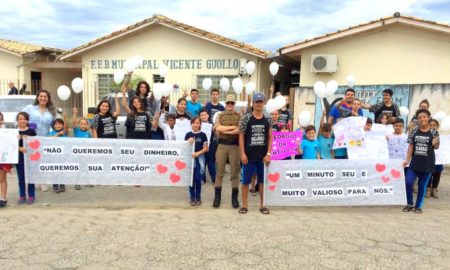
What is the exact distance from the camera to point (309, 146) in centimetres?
618

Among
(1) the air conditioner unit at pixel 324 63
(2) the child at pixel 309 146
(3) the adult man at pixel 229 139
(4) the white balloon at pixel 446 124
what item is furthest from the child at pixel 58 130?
(1) the air conditioner unit at pixel 324 63

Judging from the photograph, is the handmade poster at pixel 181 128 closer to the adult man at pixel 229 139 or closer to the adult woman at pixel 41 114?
the adult man at pixel 229 139

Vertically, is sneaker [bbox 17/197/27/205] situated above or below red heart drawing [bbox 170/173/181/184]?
below

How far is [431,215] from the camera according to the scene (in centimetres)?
557

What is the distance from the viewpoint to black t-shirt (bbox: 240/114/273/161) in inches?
209

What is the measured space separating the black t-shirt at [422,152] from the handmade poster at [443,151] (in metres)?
0.95

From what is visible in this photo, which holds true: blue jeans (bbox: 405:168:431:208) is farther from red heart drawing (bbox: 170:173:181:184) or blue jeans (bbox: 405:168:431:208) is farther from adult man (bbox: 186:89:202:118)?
adult man (bbox: 186:89:202:118)

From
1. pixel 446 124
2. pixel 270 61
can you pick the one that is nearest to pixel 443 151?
pixel 446 124

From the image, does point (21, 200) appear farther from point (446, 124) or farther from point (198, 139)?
point (446, 124)

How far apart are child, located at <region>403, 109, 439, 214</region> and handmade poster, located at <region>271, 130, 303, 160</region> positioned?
174 cm

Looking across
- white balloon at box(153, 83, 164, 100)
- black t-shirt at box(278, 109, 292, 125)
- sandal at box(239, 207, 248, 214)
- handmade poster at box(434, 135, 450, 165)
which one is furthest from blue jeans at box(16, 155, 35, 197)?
handmade poster at box(434, 135, 450, 165)

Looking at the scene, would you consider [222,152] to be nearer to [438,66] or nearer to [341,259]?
[341,259]

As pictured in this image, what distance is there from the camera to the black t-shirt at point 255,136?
531cm

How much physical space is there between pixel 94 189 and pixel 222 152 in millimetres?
2758
